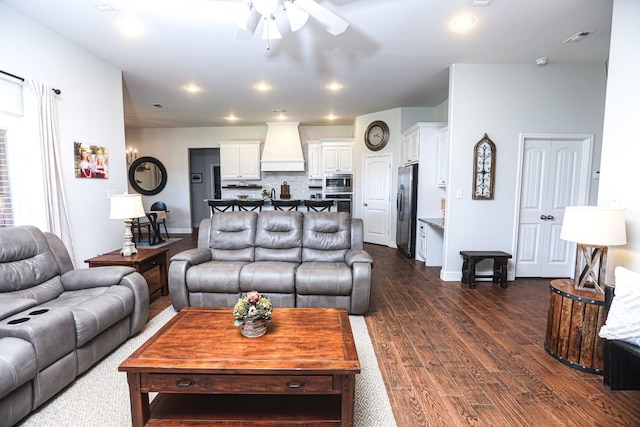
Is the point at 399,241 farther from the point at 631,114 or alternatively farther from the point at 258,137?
the point at 258,137

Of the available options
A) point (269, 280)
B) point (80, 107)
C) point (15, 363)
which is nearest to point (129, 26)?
point (80, 107)

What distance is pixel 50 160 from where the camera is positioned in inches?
119

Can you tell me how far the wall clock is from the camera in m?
6.47

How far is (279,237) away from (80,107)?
2813mm

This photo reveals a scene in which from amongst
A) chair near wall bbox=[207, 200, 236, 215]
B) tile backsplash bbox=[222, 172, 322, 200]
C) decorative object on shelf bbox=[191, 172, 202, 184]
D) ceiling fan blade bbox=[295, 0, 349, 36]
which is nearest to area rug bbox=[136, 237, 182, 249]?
chair near wall bbox=[207, 200, 236, 215]

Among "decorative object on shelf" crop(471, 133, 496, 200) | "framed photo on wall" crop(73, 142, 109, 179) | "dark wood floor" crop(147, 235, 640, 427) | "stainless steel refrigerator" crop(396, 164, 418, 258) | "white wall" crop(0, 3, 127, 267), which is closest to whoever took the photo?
"dark wood floor" crop(147, 235, 640, 427)

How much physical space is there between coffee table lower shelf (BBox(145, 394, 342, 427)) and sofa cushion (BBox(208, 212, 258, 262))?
1.92m

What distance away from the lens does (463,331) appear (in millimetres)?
2773

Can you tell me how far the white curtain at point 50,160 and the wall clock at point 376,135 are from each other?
5343 mm

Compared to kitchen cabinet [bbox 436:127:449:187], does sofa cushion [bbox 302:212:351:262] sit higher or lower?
lower

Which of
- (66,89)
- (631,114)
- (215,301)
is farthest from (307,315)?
(66,89)

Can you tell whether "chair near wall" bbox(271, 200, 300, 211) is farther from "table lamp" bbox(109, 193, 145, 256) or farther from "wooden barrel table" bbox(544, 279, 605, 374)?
"wooden barrel table" bbox(544, 279, 605, 374)

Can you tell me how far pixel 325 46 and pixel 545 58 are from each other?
2828 millimetres

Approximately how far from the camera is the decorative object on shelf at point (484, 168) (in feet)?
13.3
